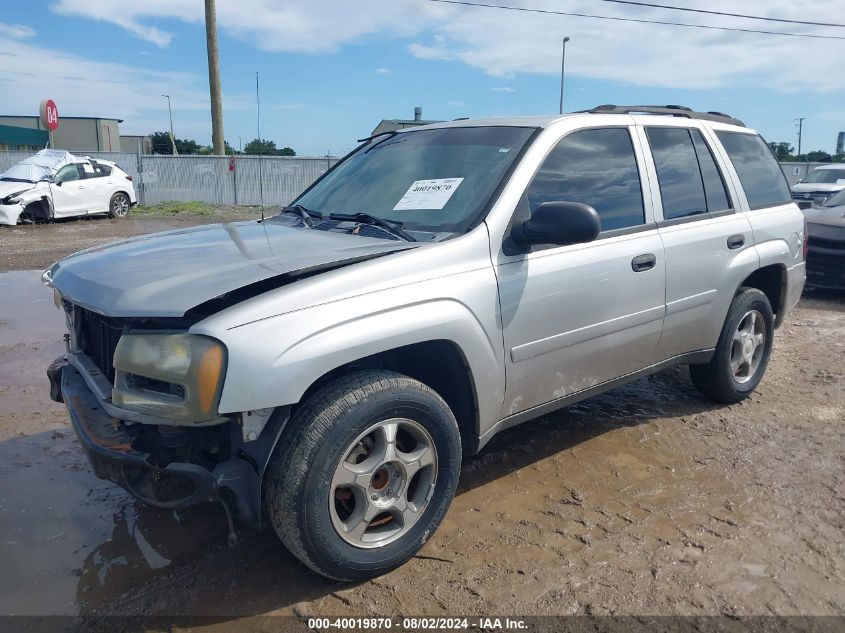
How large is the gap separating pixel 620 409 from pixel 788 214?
1.87 meters

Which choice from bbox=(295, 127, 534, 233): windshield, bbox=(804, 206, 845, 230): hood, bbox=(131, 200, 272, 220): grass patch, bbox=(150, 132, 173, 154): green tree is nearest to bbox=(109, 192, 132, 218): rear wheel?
bbox=(131, 200, 272, 220): grass patch

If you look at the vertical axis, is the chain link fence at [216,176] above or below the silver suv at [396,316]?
above

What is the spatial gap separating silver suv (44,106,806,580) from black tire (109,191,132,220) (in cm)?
1576

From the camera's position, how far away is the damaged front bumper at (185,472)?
248 centimetres

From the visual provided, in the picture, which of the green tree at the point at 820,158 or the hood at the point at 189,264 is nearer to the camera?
the hood at the point at 189,264

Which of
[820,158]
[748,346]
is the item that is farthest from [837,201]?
[820,158]

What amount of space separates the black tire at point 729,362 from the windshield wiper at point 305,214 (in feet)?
8.83

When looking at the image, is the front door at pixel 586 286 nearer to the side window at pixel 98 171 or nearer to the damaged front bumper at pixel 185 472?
the damaged front bumper at pixel 185 472

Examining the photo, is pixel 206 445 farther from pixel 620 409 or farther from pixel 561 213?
pixel 620 409

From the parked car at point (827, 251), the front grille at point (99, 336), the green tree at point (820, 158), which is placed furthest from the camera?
the green tree at point (820, 158)

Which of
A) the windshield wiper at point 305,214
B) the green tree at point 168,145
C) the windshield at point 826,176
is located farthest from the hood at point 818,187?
the green tree at point 168,145

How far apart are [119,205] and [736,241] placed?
57.3ft

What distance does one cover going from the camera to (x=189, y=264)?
288 cm

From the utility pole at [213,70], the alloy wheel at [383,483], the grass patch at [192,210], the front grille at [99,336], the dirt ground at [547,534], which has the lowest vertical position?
the dirt ground at [547,534]
